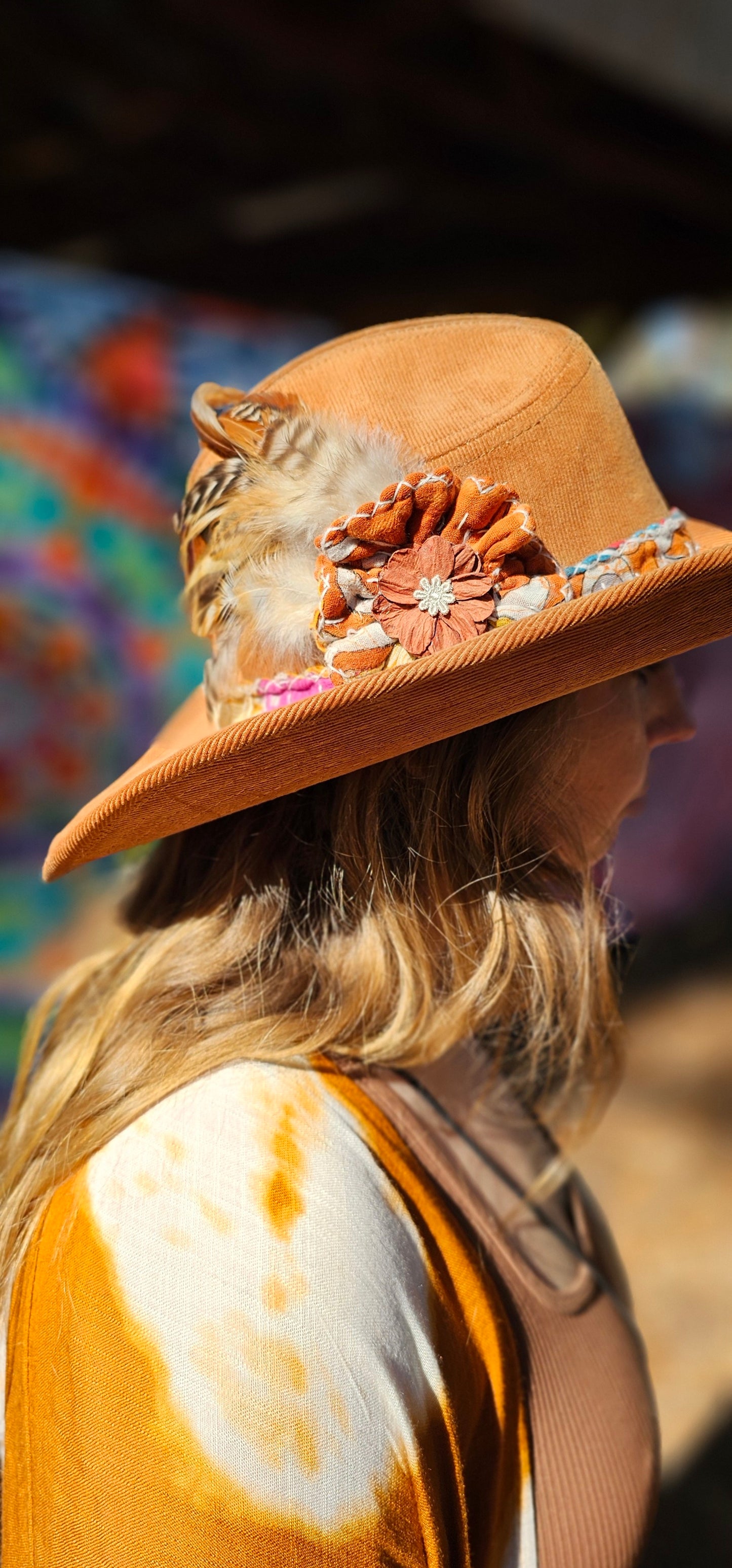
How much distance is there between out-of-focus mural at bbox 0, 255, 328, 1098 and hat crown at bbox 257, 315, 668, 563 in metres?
1.74

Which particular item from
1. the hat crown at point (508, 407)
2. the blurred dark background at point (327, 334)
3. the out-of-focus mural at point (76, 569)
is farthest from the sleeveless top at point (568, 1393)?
the out-of-focus mural at point (76, 569)

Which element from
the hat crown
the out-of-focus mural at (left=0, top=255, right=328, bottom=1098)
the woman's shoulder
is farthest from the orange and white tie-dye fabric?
the out-of-focus mural at (left=0, top=255, right=328, bottom=1098)

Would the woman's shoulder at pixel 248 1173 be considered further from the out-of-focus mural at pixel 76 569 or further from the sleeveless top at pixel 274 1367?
the out-of-focus mural at pixel 76 569

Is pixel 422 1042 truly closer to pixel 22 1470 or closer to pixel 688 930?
pixel 22 1470

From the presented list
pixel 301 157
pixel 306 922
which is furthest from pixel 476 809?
pixel 301 157

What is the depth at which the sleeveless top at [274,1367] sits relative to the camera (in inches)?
27.5

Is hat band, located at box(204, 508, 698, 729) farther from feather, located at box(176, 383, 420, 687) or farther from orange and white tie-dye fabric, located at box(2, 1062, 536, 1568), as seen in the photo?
orange and white tie-dye fabric, located at box(2, 1062, 536, 1568)

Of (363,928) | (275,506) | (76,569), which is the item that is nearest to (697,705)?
(76,569)

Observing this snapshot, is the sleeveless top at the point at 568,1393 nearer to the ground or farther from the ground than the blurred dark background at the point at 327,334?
nearer to the ground

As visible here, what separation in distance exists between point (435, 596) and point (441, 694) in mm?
85

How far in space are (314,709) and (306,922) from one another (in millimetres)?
278

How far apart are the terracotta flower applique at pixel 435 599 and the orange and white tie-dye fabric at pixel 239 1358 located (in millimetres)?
382

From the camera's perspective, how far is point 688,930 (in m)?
3.97

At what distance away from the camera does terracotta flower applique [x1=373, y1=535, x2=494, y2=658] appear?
813 mm
